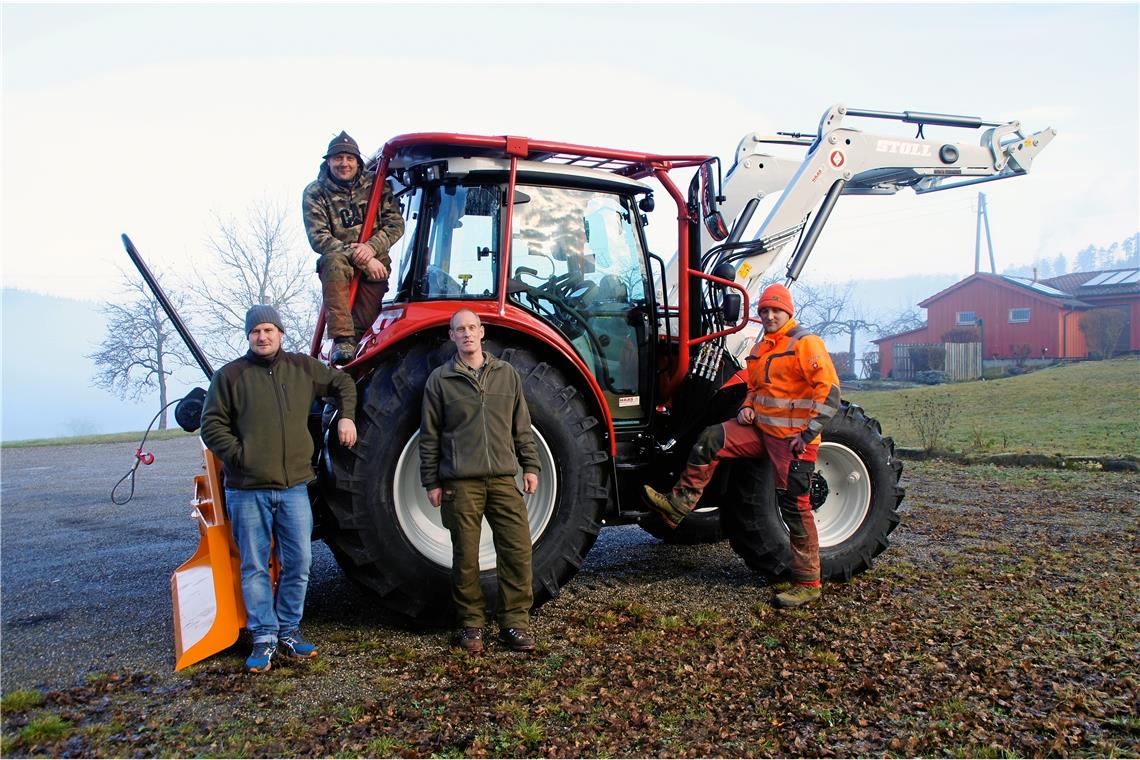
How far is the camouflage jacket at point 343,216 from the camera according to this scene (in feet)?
16.9

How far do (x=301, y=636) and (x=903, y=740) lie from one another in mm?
3012

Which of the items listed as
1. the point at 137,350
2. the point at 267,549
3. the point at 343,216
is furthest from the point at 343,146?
the point at 137,350

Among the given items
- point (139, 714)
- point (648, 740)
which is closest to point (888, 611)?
point (648, 740)

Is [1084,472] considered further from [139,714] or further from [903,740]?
[139,714]

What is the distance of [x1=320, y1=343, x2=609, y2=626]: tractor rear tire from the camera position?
15.2 feet

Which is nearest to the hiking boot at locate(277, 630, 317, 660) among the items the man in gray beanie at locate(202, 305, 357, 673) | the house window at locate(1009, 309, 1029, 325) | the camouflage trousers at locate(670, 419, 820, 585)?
the man in gray beanie at locate(202, 305, 357, 673)

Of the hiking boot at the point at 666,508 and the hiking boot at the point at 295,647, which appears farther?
the hiking boot at the point at 666,508

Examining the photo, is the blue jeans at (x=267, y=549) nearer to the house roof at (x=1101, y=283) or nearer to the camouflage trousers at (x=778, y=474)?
the camouflage trousers at (x=778, y=474)

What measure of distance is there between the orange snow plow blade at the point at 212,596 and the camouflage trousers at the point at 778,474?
2599mm

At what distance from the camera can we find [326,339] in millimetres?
5637

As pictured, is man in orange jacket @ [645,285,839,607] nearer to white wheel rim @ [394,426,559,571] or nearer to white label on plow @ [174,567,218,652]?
white wheel rim @ [394,426,559,571]

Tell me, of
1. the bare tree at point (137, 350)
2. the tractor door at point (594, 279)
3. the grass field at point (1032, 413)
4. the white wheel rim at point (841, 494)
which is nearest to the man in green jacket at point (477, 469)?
the tractor door at point (594, 279)

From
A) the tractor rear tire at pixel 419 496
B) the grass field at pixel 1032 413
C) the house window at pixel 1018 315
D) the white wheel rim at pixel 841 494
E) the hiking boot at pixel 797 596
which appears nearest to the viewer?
the tractor rear tire at pixel 419 496

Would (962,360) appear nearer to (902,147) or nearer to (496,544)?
(902,147)
